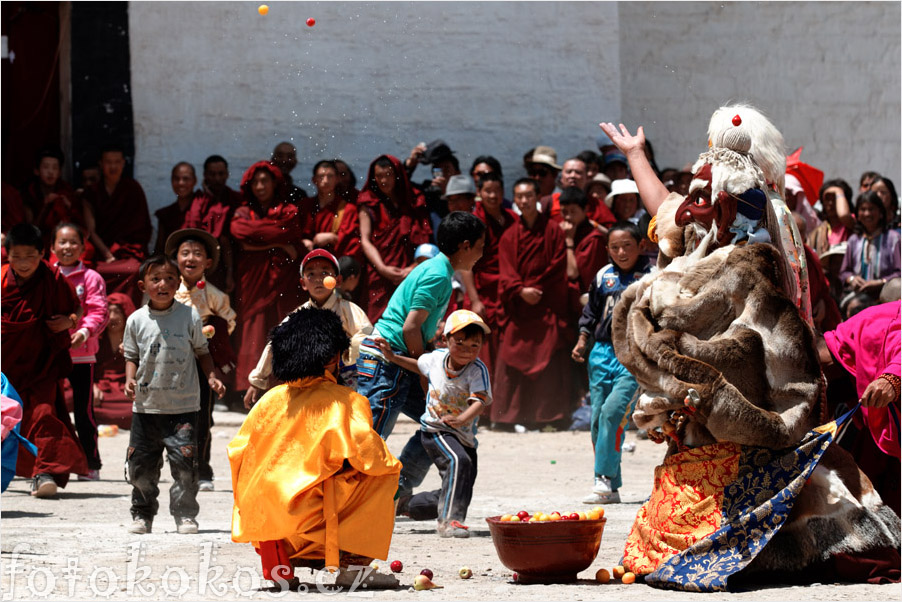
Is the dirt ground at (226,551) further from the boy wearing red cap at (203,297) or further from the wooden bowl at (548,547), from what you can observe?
the boy wearing red cap at (203,297)

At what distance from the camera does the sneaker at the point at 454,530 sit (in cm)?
650

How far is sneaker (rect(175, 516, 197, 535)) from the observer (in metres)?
6.64

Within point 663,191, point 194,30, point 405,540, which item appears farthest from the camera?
point 194,30

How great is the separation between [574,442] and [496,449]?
0.77 meters

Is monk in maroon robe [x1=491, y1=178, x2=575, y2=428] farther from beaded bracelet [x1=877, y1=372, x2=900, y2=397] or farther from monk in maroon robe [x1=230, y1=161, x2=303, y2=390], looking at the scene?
beaded bracelet [x1=877, y1=372, x2=900, y2=397]

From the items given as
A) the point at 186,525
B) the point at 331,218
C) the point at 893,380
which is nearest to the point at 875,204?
the point at 331,218

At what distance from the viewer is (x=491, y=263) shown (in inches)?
466

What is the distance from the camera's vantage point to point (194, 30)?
41.7ft

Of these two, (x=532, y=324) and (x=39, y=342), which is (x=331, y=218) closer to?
(x=532, y=324)

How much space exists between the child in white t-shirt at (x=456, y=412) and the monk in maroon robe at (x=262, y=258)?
5023mm

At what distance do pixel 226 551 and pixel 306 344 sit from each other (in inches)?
52.8

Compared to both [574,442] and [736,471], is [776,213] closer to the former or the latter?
[736,471]

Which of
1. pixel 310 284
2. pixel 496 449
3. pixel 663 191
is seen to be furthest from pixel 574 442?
pixel 663 191

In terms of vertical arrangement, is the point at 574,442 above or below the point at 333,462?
below
